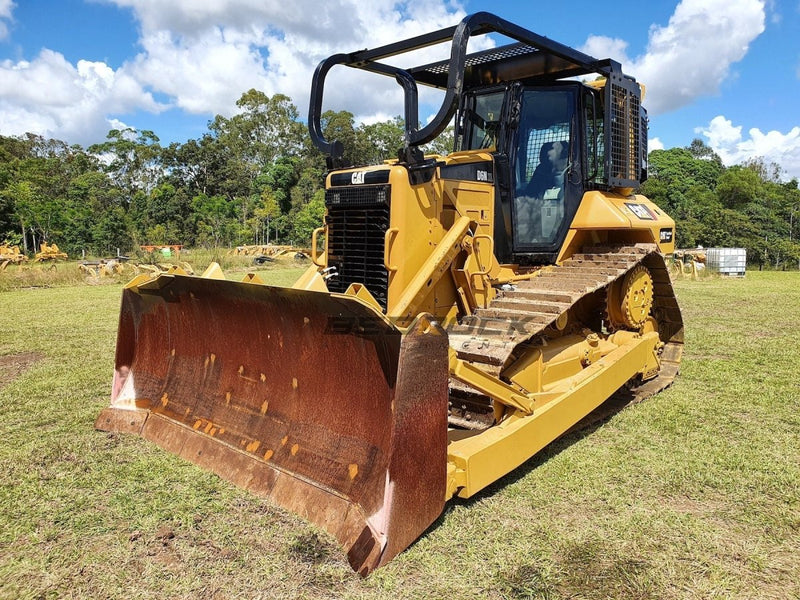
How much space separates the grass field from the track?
0.59 m

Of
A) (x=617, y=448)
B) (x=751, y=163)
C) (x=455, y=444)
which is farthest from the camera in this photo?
(x=751, y=163)

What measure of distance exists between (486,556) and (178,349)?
118 inches

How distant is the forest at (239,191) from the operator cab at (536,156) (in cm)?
2789

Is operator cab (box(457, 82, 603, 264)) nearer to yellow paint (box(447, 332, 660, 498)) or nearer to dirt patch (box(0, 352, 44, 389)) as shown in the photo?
yellow paint (box(447, 332, 660, 498))

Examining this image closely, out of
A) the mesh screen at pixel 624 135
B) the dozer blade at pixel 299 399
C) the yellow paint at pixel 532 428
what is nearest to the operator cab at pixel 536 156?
the mesh screen at pixel 624 135

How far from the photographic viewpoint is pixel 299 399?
12.9ft

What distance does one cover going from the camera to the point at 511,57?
5645 millimetres

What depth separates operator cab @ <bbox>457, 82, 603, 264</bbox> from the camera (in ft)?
17.3

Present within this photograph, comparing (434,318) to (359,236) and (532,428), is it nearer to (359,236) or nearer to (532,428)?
(532,428)

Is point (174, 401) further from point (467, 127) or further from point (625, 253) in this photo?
point (625, 253)

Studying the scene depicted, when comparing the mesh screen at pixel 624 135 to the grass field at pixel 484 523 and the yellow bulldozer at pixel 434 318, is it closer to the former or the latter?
the yellow bulldozer at pixel 434 318

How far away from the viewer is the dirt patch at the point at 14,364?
277 inches

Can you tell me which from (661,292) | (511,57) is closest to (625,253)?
(661,292)

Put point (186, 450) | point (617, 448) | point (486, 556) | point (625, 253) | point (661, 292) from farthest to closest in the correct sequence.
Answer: point (661, 292) → point (625, 253) → point (617, 448) → point (186, 450) → point (486, 556)
